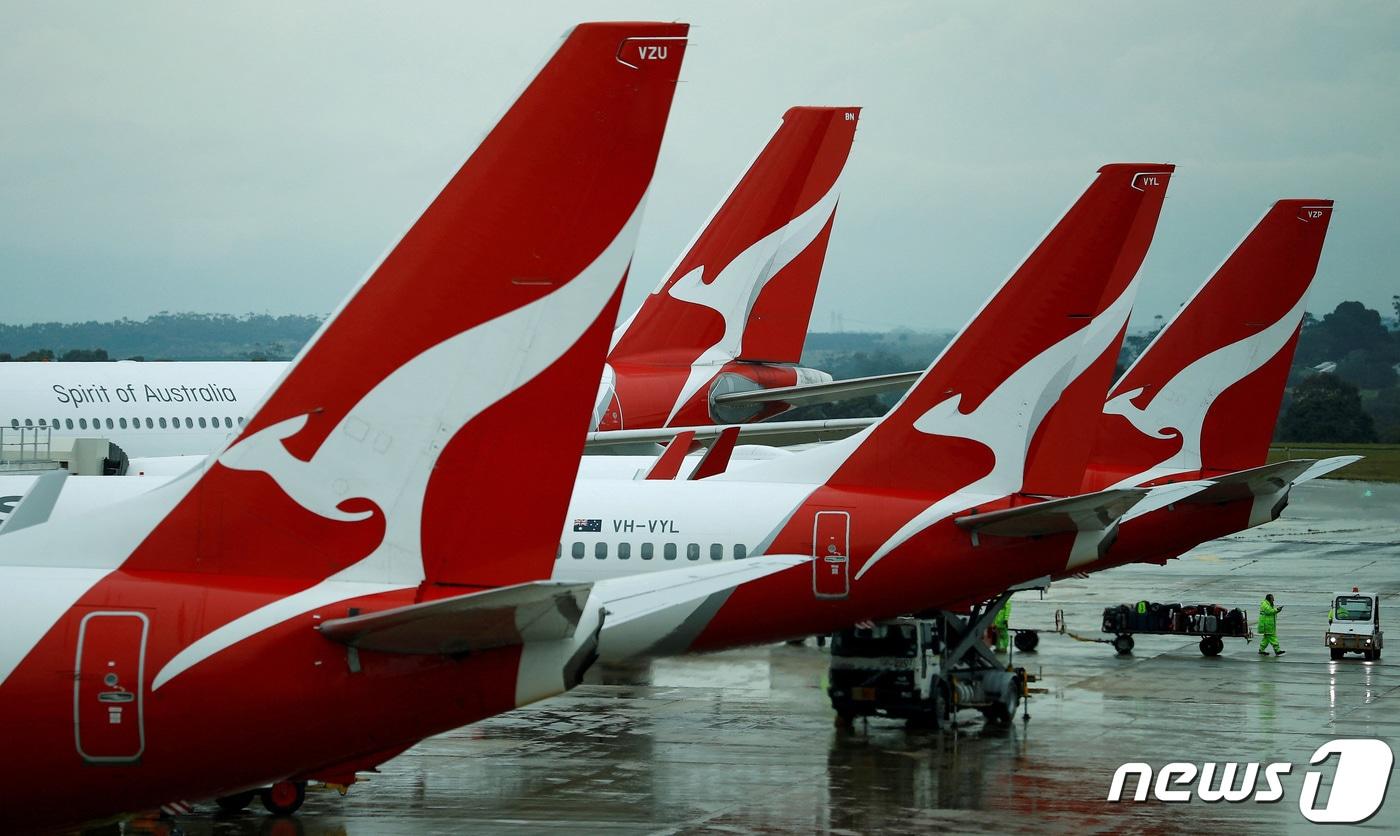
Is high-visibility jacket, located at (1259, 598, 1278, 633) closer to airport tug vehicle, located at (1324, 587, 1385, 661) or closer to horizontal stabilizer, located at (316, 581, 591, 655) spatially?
airport tug vehicle, located at (1324, 587, 1385, 661)

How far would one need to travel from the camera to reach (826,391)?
34.4 meters

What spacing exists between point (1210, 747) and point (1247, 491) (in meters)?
5.77

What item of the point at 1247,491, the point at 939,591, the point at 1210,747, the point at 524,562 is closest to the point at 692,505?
the point at 939,591

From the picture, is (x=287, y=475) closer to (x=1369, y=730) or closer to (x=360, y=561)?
(x=360, y=561)

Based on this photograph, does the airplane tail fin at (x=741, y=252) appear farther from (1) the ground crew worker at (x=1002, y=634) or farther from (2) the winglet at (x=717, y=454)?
(2) the winglet at (x=717, y=454)

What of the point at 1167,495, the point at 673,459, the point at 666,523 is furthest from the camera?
the point at 673,459

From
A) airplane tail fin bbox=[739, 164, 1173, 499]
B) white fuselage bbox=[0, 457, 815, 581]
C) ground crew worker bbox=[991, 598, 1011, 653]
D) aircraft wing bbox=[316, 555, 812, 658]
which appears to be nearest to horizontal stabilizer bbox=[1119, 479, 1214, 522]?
airplane tail fin bbox=[739, 164, 1173, 499]

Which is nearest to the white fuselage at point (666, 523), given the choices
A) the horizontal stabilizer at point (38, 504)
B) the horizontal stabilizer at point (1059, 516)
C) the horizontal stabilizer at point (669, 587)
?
the horizontal stabilizer at point (1059, 516)

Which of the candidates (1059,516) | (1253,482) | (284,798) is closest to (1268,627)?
(1253,482)

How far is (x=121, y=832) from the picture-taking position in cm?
1716

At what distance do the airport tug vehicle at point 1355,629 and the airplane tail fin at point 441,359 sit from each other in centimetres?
3001

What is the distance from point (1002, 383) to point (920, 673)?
16.4ft
